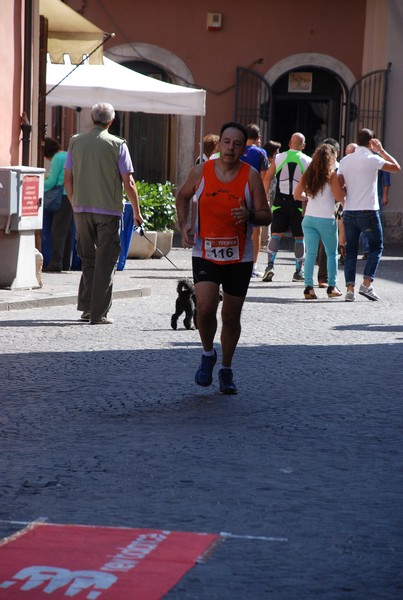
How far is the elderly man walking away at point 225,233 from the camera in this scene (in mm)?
8023

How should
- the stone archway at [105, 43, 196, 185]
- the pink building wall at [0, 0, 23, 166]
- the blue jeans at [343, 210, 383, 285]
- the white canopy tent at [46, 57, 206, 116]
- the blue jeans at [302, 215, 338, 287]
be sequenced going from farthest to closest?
the stone archway at [105, 43, 196, 185] < the white canopy tent at [46, 57, 206, 116] < the blue jeans at [302, 215, 338, 287] < the blue jeans at [343, 210, 383, 285] < the pink building wall at [0, 0, 23, 166]

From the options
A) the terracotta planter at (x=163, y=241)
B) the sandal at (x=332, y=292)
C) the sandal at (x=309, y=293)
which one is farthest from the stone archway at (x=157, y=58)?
the sandal at (x=309, y=293)

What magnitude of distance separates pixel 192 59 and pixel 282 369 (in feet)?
60.3

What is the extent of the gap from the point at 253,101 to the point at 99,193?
52.3ft

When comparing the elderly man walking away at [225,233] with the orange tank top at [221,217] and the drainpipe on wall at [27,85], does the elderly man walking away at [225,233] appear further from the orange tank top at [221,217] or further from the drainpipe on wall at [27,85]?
the drainpipe on wall at [27,85]

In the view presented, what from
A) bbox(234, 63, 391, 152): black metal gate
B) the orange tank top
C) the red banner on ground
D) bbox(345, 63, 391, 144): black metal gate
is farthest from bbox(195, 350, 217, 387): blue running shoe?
bbox(345, 63, 391, 144): black metal gate

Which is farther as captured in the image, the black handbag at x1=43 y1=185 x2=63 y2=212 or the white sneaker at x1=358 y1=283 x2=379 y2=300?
the black handbag at x1=43 y1=185 x2=63 y2=212

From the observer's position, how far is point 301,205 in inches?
658

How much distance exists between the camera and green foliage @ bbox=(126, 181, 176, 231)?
19.2 metres

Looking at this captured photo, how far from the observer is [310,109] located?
27.6 meters

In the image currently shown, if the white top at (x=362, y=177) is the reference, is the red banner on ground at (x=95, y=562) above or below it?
below

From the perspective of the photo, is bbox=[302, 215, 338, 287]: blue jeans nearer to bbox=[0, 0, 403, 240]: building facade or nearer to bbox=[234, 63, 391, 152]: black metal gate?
bbox=[0, 0, 403, 240]: building facade

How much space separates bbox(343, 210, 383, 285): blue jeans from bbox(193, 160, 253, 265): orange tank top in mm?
6351

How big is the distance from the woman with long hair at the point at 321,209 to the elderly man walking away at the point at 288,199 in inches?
61.0
